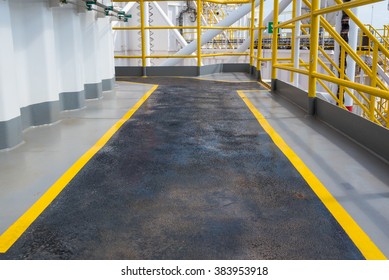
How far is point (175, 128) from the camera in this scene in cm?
480

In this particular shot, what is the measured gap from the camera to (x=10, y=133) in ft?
12.5

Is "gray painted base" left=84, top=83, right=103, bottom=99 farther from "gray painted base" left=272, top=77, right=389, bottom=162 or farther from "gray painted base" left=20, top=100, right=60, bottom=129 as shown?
"gray painted base" left=272, top=77, right=389, bottom=162

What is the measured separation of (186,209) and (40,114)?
3.10 m

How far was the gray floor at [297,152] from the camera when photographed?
2498 mm

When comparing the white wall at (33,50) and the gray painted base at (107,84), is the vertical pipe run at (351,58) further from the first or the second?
the white wall at (33,50)

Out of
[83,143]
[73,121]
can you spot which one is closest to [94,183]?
[83,143]

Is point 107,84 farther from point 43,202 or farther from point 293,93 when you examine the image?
point 43,202

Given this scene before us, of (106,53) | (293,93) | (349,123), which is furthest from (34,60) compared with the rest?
(293,93)

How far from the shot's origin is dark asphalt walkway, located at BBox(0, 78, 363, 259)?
2008 mm

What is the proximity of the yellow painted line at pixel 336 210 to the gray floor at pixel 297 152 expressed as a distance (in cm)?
4

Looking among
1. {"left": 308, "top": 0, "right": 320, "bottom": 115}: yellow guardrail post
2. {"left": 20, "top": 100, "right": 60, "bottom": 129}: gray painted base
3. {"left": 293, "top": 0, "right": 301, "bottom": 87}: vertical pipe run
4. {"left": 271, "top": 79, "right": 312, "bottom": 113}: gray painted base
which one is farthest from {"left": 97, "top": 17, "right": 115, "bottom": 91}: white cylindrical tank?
{"left": 308, "top": 0, "right": 320, "bottom": 115}: yellow guardrail post

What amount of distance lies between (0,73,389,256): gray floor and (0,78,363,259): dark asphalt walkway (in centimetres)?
21
